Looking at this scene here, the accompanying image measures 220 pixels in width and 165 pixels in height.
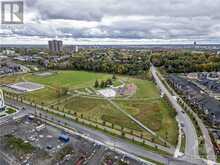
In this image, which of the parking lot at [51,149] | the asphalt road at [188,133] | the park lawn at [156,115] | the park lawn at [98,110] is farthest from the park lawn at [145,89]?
the parking lot at [51,149]

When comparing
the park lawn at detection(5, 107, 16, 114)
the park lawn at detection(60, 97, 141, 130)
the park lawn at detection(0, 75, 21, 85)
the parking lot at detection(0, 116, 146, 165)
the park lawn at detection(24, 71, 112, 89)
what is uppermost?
the park lawn at detection(24, 71, 112, 89)

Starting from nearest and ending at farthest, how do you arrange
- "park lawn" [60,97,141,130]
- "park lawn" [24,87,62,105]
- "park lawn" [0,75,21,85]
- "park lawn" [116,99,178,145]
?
"park lawn" [116,99,178,145]
"park lawn" [60,97,141,130]
"park lawn" [24,87,62,105]
"park lawn" [0,75,21,85]

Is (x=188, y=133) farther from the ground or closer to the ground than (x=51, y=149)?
farther from the ground

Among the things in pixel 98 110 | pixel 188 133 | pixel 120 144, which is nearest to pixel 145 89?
pixel 98 110

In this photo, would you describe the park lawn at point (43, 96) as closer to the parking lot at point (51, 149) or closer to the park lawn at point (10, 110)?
the park lawn at point (10, 110)

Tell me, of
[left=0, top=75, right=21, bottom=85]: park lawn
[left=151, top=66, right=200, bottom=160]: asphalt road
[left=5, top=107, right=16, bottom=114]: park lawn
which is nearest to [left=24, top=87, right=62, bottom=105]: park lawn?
[left=5, top=107, right=16, bottom=114]: park lawn

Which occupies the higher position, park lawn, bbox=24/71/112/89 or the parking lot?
park lawn, bbox=24/71/112/89

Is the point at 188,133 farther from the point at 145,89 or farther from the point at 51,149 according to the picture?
the point at 145,89

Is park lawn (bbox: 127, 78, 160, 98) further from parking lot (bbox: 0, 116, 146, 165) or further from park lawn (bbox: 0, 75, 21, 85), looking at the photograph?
park lawn (bbox: 0, 75, 21, 85)
